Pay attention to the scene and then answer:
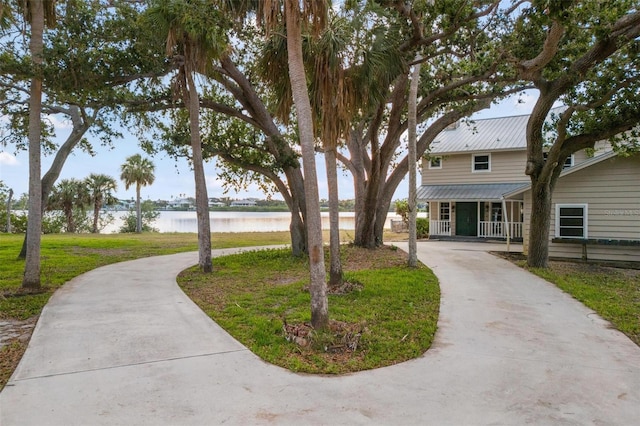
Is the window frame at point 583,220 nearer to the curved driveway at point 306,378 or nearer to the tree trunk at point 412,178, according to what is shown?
the tree trunk at point 412,178

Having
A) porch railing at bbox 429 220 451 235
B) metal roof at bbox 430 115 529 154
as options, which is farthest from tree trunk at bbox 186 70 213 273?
porch railing at bbox 429 220 451 235

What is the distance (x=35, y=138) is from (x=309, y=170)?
6.38 m

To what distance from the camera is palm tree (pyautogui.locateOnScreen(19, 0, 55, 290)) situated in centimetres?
845

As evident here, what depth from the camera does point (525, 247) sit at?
16.2m

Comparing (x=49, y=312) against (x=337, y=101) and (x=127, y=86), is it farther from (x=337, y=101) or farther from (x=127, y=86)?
(x=127, y=86)

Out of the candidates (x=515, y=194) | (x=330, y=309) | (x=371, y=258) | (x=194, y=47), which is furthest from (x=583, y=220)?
(x=194, y=47)

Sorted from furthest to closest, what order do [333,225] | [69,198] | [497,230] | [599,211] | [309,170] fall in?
[69,198]
[497,230]
[599,211]
[333,225]
[309,170]

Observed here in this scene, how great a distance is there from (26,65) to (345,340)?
27.6ft

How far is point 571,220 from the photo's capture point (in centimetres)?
1502

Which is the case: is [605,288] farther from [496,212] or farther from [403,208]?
[403,208]

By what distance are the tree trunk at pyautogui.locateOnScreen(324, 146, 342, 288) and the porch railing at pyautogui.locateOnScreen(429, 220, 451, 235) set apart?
15.0 meters

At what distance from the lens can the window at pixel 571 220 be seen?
48.6 feet

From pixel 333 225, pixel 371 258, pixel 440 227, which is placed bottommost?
pixel 371 258

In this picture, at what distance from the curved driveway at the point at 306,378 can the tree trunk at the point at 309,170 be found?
117 cm
